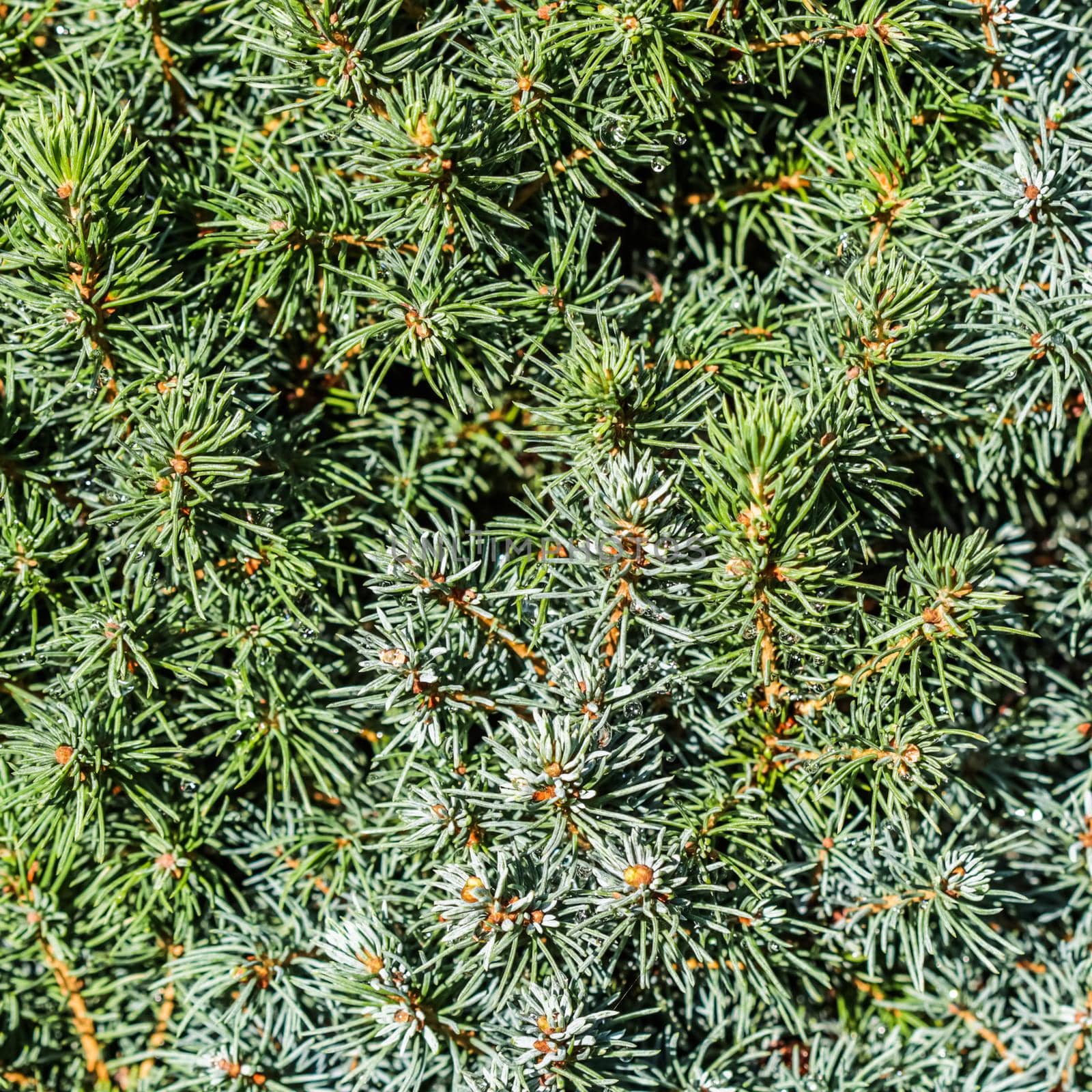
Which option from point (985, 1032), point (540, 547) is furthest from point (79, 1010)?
point (985, 1032)

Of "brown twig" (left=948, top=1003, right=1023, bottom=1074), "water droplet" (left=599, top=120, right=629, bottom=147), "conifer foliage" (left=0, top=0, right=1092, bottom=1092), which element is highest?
"water droplet" (left=599, top=120, right=629, bottom=147)

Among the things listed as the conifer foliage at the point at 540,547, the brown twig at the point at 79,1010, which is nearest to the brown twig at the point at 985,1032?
the conifer foliage at the point at 540,547

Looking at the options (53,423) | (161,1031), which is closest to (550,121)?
(53,423)

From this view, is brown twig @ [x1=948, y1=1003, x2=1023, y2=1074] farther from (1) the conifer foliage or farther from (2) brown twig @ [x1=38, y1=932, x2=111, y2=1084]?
(2) brown twig @ [x1=38, y1=932, x2=111, y2=1084]

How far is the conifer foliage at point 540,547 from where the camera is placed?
57 cm

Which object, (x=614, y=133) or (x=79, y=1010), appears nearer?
(x=614, y=133)

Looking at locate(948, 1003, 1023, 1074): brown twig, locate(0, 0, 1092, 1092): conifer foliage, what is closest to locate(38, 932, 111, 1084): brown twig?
locate(0, 0, 1092, 1092): conifer foliage

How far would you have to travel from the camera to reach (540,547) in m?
0.63

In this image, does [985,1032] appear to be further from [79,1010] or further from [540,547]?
[79,1010]

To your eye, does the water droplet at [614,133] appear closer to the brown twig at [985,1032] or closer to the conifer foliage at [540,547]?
the conifer foliage at [540,547]

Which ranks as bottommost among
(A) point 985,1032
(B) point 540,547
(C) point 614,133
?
(A) point 985,1032

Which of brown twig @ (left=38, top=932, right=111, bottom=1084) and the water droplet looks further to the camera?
brown twig @ (left=38, top=932, right=111, bottom=1084)

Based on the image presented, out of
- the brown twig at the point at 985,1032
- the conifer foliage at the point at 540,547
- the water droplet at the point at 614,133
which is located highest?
the water droplet at the point at 614,133

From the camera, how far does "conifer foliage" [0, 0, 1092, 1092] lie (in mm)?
566
